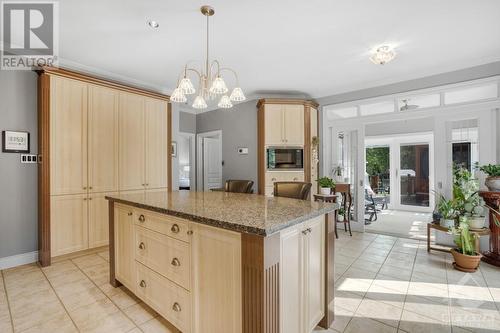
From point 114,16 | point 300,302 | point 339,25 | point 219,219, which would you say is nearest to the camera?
point 219,219

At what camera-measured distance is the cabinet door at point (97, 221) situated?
10.8 feet

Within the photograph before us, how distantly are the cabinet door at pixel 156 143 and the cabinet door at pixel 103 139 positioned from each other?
479 mm

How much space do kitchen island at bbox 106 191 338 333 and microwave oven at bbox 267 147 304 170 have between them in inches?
107

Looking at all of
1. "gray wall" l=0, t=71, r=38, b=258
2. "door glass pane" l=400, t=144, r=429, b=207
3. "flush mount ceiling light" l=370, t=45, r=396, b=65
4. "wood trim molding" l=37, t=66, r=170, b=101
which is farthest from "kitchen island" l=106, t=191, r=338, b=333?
"door glass pane" l=400, t=144, r=429, b=207

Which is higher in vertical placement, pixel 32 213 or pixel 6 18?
pixel 6 18

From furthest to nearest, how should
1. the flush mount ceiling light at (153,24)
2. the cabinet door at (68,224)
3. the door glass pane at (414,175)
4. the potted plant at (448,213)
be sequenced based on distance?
the door glass pane at (414,175)
the potted plant at (448,213)
the cabinet door at (68,224)
the flush mount ceiling light at (153,24)

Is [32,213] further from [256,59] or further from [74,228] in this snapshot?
[256,59]

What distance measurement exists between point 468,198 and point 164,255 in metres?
3.72

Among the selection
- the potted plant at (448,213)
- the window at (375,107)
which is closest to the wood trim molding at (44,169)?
the window at (375,107)

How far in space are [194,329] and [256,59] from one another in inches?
121

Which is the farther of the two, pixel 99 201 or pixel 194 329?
pixel 99 201

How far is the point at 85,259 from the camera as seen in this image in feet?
10.3

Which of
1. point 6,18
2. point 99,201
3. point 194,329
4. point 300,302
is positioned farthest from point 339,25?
point 99,201

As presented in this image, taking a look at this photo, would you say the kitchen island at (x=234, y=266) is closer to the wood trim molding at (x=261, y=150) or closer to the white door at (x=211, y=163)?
the wood trim molding at (x=261, y=150)
